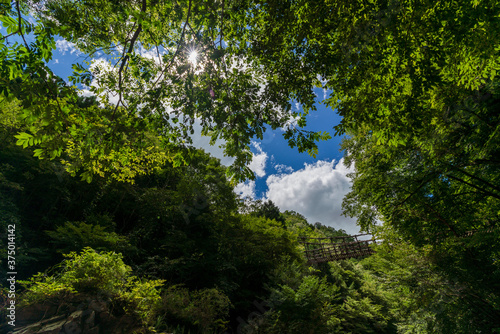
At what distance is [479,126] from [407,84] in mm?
1533

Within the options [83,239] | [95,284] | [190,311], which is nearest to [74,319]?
[95,284]

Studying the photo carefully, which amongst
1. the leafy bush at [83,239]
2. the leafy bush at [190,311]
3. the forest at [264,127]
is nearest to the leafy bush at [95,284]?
the forest at [264,127]

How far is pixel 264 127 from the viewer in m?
3.18

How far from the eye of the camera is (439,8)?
2.83m

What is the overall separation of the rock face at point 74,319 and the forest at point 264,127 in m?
0.02

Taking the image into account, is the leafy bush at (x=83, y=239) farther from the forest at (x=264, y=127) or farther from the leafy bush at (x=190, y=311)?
the leafy bush at (x=190, y=311)

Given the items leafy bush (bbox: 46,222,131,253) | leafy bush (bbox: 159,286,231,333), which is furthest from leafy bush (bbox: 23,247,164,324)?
leafy bush (bbox: 46,222,131,253)

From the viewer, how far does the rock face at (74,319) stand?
425cm

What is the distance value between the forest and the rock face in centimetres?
2

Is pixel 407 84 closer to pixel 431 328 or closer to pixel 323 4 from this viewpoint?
pixel 323 4

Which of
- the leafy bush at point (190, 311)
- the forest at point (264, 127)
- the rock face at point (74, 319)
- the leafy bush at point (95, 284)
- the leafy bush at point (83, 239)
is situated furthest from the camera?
the leafy bush at point (83, 239)

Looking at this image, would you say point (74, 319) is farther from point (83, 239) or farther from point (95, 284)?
point (83, 239)

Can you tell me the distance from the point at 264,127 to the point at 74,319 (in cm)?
542

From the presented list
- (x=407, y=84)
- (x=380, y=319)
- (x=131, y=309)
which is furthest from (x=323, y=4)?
(x=380, y=319)
